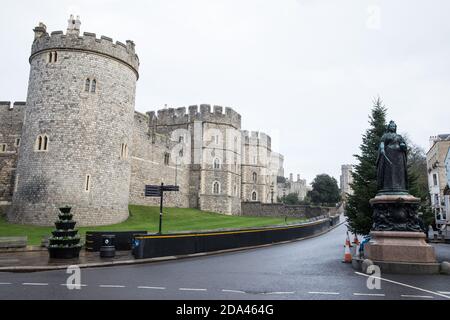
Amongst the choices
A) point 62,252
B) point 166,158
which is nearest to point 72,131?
point 62,252

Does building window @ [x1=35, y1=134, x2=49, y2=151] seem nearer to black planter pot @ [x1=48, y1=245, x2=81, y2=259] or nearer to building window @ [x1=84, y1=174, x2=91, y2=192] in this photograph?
building window @ [x1=84, y1=174, x2=91, y2=192]

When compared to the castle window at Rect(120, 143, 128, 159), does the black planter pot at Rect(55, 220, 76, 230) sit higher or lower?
lower

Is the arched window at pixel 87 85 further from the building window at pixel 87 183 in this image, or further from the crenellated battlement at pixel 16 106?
the crenellated battlement at pixel 16 106

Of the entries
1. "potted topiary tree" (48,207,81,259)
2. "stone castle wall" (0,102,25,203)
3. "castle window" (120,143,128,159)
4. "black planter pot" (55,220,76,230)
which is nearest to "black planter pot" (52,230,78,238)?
"potted topiary tree" (48,207,81,259)

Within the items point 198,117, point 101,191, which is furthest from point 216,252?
point 198,117

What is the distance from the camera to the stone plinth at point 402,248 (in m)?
9.80

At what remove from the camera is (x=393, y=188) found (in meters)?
10.9

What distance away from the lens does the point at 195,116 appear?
44844mm

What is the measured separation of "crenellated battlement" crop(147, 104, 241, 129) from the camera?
44500 mm

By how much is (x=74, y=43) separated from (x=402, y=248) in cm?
2366

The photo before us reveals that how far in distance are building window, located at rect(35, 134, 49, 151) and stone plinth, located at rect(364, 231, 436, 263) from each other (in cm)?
2107

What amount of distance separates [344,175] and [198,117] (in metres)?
120

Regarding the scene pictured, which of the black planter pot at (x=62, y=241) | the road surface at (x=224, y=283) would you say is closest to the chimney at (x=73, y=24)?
the black planter pot at (x=62, y=241)

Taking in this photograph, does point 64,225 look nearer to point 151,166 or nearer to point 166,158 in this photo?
point 151,166
